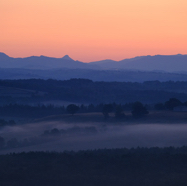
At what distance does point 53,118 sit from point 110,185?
26442mm

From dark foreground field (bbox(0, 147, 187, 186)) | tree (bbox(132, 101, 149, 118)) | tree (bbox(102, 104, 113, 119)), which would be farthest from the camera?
tree (bbox(102, 104, 113, 119))

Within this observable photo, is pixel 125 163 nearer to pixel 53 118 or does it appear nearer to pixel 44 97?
pixel 53 118

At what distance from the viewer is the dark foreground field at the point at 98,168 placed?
11297 millimetres

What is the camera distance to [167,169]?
1278 cm

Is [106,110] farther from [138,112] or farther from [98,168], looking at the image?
[98,168]

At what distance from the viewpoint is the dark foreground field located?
11.3 metres

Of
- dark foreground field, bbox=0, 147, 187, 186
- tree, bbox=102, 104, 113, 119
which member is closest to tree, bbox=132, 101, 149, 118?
tree, bbox=102, 104, 113, 119

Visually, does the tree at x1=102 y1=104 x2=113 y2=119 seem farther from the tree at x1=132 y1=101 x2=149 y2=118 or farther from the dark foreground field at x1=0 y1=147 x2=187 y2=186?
the dark foreground field at x1=0 y1=147 x2=187 y2=186

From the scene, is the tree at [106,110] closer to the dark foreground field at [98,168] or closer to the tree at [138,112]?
the tree at [138,112]

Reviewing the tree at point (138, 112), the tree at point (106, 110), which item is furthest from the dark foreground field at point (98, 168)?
the tree at point (106, 110)

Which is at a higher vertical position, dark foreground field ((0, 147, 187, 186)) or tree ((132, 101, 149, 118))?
tree ((132, 101, 149, 118))

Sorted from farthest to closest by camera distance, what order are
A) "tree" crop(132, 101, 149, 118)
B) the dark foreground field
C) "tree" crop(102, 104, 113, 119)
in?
"tree" crop(102, 104, 113, 119), "tree" crop(132, 101, 149, 118), the dark foreground field

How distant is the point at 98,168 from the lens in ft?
42.8

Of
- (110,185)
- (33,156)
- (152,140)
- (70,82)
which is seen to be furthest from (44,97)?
(110,185)
